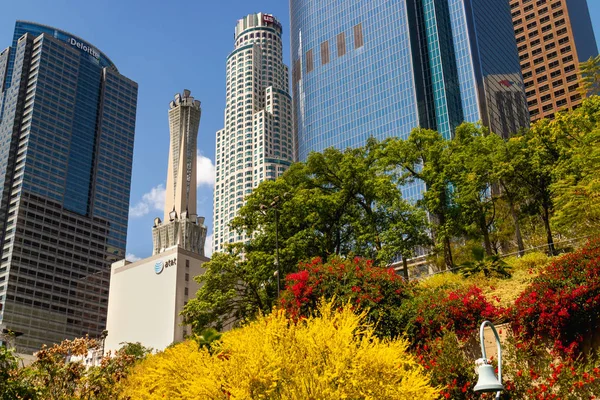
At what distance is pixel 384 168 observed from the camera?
44.2 m

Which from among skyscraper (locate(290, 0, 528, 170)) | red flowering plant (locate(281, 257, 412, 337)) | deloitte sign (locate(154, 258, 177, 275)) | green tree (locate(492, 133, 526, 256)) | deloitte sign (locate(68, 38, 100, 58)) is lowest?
red flowering plant (locate(281, 257, 412, 337))

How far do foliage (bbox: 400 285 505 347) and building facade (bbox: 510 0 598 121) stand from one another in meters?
141

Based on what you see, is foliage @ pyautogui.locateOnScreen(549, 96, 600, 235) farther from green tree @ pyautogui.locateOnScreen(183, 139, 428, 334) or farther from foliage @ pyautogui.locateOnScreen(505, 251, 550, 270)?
green tree @ pyautogui.locateOnScreen(183, 139, 428, 334)

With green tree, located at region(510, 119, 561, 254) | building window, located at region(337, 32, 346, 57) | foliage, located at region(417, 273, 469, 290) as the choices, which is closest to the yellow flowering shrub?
foliage, located at region(417, 273, 469, 290)

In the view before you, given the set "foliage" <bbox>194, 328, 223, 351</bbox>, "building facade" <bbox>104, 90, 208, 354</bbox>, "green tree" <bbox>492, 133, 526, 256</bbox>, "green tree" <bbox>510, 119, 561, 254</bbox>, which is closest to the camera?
"foliage" <bbox>194, 328, 223, 351</bbox>

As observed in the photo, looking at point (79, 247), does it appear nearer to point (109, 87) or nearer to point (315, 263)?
point (109, 87)

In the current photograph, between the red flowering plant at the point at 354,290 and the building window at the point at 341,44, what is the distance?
124m

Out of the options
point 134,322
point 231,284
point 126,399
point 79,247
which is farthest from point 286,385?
point 79,247

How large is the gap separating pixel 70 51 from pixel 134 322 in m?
113

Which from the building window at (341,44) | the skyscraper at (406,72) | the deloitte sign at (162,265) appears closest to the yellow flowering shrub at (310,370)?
the deloitte sign at (162,265)

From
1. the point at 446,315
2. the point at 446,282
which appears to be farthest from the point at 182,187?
the point at 446,315

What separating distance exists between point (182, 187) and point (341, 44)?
214 feet

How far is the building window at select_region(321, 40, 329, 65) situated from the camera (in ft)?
489

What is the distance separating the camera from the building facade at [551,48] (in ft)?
501
